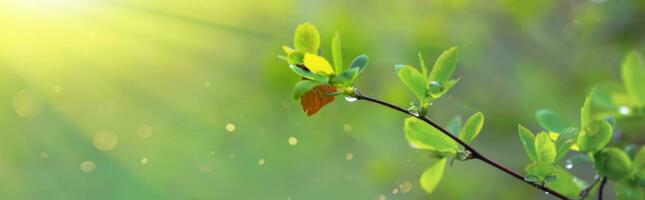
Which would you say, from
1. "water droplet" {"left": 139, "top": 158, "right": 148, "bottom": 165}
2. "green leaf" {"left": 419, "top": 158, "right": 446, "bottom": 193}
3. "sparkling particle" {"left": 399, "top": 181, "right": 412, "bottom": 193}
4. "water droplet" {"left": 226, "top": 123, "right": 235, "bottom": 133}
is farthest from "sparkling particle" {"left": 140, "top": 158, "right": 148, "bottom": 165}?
"green leaf" {"left": 419, "top": 158, "right": 446, "bottom": 193}

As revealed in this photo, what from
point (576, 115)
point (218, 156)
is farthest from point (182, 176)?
point (576, 115)

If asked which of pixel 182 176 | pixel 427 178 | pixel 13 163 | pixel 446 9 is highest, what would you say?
pixel 446 9

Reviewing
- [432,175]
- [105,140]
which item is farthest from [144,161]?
[432,175]

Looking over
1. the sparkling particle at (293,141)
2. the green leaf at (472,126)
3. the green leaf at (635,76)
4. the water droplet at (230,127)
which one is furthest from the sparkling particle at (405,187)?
the green leaf at (472,126)

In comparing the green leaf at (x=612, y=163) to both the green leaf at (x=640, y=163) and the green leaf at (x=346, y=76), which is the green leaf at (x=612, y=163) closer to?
the green leaf at (x=640, y=163)

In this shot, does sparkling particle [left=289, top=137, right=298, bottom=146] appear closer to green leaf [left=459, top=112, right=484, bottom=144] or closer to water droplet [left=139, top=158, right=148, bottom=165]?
water droplet [left=139, top=158, right=148, bottom=165]

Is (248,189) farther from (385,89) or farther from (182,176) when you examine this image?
(385,89)
